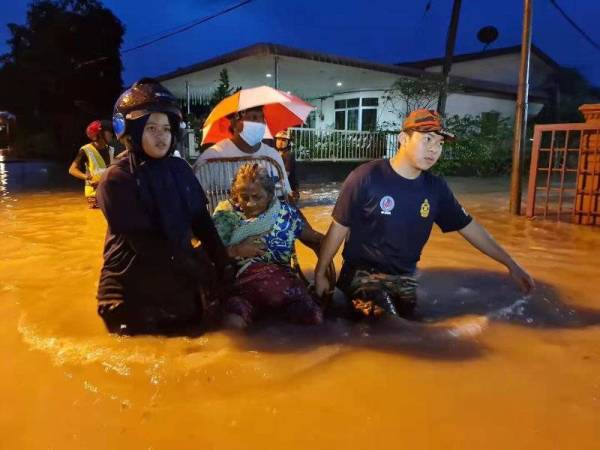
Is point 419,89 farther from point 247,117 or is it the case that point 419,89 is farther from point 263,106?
point 247,117

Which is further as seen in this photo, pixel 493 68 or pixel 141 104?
pixel 493 68

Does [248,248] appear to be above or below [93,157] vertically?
below

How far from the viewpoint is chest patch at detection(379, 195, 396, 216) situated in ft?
11.5

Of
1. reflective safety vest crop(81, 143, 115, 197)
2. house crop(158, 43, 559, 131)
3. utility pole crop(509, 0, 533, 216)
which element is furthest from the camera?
house crop(158, 43, 559, 131)

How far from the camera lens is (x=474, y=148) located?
1912 cm

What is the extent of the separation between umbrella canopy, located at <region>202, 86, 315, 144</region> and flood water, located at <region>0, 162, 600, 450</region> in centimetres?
199

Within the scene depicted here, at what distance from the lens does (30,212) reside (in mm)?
9398

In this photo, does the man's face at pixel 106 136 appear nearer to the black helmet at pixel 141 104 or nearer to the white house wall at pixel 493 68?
the black helmet at pixel 141 104

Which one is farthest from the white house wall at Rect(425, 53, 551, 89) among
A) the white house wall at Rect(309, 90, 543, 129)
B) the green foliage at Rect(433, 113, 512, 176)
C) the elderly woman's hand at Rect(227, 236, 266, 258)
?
the elderly woman's hand at Rect(227, 236, 266, 258)

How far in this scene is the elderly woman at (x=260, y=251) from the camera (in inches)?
135

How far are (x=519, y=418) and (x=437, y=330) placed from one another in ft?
3.75

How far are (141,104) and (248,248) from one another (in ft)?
3.84

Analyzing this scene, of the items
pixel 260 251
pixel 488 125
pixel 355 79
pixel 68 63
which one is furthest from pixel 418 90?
pixel 68 63

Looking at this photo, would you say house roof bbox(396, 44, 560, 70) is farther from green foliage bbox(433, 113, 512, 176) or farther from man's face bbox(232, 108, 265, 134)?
man's face bbox(232, 108, 265, 134)
